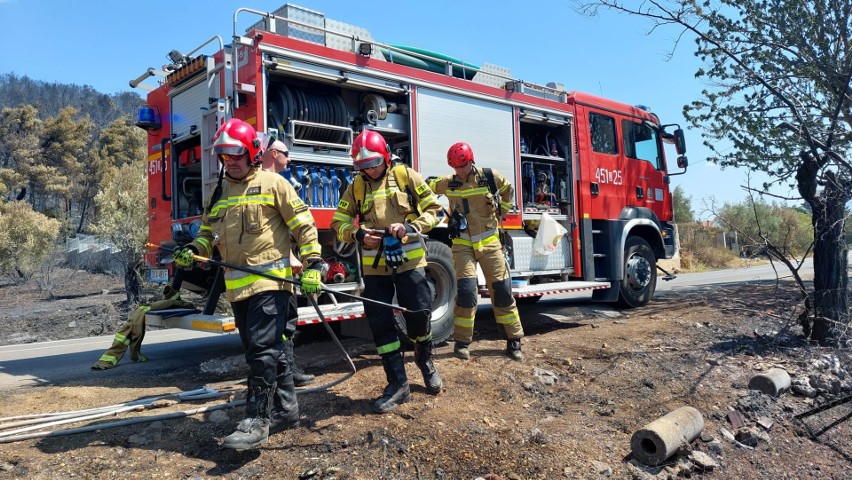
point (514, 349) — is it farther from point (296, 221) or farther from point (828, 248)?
point (828, 248)

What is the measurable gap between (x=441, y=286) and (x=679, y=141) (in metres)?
5.37

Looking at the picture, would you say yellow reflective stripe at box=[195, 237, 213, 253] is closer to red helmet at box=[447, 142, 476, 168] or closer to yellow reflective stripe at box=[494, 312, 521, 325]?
red helmet at box=[447, 142, 476, 168]

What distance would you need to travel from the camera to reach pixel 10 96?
6362 centimetres

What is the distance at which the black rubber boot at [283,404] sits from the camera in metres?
3.67

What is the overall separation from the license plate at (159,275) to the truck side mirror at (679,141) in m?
7.66

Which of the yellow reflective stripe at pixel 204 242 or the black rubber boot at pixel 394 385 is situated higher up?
the yellow reflective stripe at pixel 204 242

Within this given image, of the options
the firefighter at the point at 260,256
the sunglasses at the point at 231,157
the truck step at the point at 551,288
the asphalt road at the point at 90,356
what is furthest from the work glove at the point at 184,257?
the truck step at the point at 551,288

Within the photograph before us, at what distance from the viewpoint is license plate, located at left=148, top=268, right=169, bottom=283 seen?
606cm

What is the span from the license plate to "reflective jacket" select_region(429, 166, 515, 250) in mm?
2911

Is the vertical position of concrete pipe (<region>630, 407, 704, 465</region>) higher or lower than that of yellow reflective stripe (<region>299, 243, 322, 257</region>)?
lower

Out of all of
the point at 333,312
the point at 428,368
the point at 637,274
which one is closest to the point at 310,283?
the point at 428,368

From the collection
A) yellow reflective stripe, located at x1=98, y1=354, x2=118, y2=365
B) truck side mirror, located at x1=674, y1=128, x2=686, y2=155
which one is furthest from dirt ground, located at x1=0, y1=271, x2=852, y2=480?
truck side mirror, located at x1=674, y1=128, x2=686, y2=155

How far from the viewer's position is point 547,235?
7.44 m

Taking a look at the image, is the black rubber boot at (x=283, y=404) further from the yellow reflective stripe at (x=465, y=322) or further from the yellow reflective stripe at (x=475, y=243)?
the yellow reflective stripe at (x=475, y=243)
